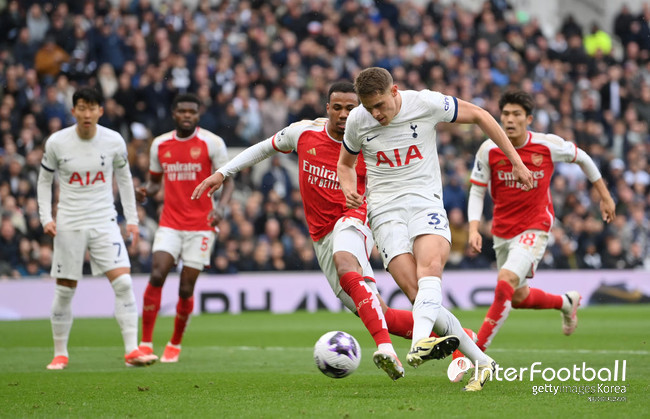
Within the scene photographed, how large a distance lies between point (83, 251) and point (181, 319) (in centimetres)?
144

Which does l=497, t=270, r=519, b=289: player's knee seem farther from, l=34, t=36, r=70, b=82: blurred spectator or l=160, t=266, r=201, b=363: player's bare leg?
l=34, t=36, r=70, b=82: blurred spectator

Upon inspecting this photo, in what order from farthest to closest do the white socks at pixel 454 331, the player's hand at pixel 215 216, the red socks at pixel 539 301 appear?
the player's hand at pixel 215 216 → the red socks at pixel 539 301 → the white socks at pixel 454 331

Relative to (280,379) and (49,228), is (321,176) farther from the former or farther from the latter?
(49,228)

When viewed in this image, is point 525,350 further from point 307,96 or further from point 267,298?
point 307,96

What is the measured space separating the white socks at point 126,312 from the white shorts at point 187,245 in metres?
0.84

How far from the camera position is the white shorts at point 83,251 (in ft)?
34.6

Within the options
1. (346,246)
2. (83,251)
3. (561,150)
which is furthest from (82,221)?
(561,150)

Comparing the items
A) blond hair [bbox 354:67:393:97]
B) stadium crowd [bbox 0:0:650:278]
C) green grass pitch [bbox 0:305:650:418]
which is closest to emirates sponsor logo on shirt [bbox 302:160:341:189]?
blond hair [bbox 354:67:393:97]

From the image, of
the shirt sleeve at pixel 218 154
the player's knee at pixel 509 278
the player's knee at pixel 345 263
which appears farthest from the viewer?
the shirt sleeve at pixel 218 154

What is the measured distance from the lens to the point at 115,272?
419 inches

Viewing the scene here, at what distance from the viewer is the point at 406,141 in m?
7.77

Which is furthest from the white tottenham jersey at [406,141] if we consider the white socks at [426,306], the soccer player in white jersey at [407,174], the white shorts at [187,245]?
the white shorts at [187,245]

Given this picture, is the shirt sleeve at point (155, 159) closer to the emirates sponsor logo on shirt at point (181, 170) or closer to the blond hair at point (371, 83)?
the emirates sponsor logo on shirt at point (181, 170)

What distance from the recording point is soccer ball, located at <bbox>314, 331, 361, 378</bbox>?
297 inches
